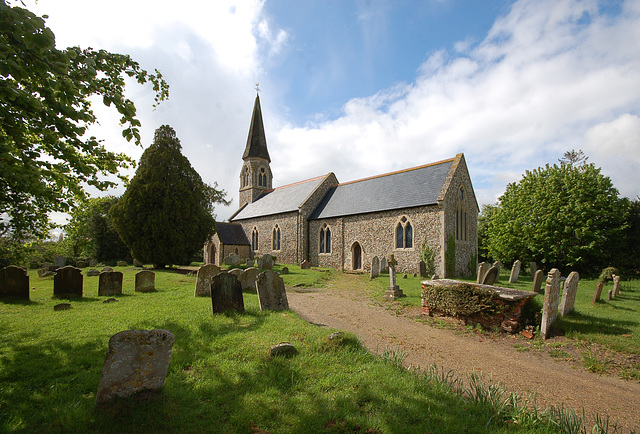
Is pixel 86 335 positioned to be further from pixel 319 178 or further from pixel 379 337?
pixel 319 178

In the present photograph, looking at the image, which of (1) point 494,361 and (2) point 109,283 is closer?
(1) point 494,361

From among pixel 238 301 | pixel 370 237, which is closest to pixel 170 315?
pixel 238 301

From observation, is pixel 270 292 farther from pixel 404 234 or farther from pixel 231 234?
pixel 231 234

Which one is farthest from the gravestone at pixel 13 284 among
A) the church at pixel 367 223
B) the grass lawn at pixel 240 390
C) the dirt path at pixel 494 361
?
the church at pixel 367 223

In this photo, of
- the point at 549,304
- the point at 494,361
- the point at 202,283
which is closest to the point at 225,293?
the point at 202,283

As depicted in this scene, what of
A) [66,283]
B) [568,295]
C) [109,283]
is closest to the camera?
[568,295]

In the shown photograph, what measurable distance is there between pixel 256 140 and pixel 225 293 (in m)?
33.4

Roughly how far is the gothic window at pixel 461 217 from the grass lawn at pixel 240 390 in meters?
16.1

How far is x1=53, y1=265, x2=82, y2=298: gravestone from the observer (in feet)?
32.8

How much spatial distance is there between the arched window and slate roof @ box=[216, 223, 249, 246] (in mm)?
17009

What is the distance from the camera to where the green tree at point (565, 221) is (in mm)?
21375

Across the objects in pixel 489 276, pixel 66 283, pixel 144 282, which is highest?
pixel 489 276

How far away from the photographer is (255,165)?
3822 centimetres

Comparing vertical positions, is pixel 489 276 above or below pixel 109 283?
→ above
